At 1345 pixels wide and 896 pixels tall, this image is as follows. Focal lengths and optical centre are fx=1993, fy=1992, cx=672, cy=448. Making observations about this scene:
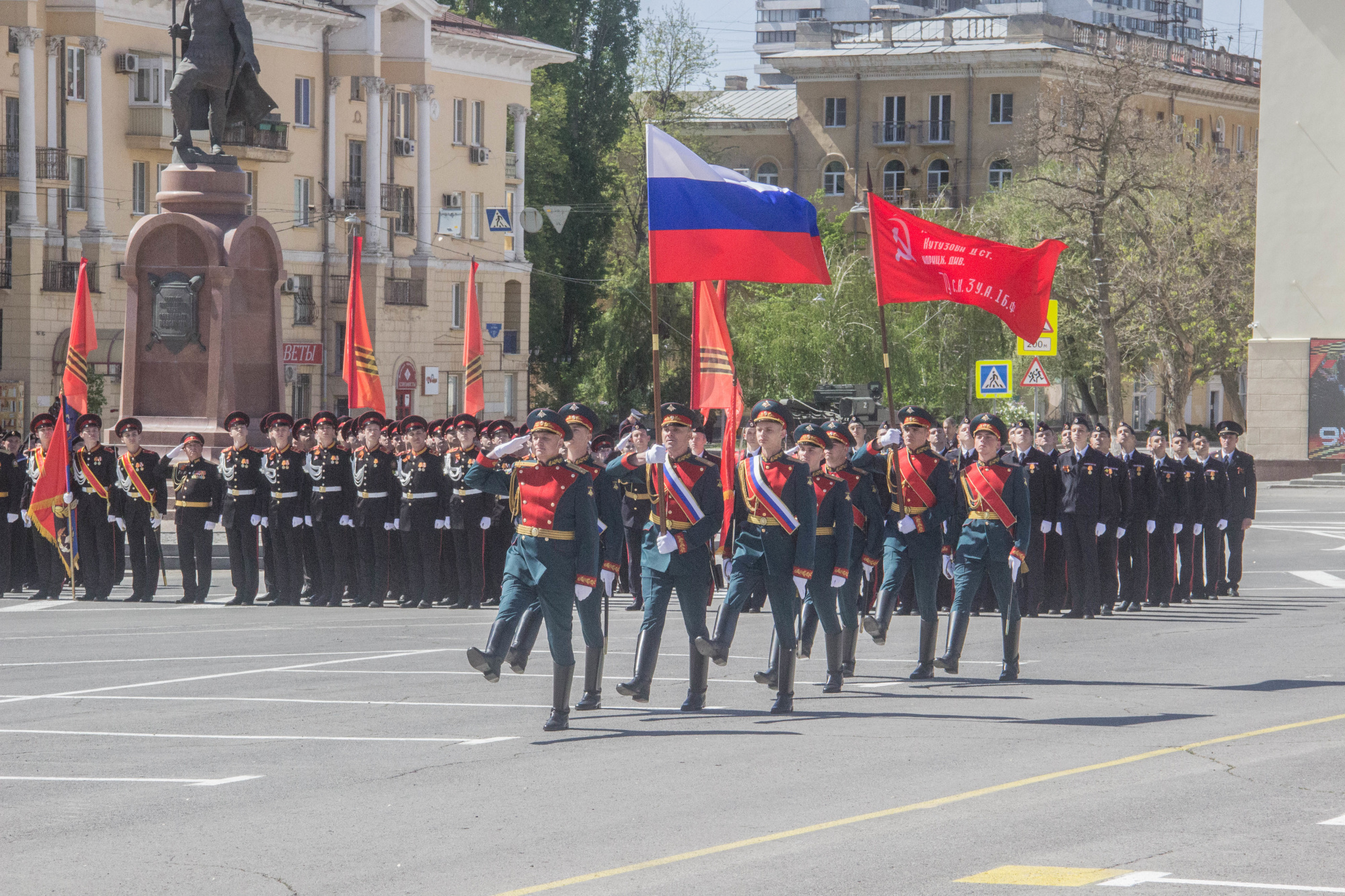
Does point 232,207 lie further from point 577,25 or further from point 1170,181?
point 577,25

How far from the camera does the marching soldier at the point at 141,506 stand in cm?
2006

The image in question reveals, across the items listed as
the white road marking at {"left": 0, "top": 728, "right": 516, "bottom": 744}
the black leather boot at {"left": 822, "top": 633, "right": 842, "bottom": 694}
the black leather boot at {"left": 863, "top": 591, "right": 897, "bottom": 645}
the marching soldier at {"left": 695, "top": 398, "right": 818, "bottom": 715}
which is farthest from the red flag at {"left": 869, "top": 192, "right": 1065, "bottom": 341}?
the white road marking at {"left": 0, "top": 728, "right": 516, "bottom": 744}

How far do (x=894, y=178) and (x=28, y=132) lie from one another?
44.5 m

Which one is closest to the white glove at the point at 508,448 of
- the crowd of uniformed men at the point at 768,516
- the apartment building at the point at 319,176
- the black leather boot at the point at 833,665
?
the crowd of uniformed men at the point at 768,516

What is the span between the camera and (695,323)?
13.3 m

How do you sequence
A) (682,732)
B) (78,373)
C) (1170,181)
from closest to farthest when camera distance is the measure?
(682,732)
(78,373)
(1170,181)

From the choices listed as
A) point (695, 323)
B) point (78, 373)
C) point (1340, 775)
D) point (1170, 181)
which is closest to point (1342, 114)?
point (1170, 181)

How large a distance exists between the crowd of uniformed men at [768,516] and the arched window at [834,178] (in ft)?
209

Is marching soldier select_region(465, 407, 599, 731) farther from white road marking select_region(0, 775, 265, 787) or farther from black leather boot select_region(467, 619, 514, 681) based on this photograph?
white road marking select_region(0, 775, 265, 787)

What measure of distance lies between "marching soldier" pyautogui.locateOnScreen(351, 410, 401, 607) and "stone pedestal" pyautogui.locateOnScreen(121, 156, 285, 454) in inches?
156

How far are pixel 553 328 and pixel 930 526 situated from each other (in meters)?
55.6

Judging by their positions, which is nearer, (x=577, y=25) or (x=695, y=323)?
(x=695, y=323)

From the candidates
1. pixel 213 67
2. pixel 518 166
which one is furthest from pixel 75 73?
pixel 213 67

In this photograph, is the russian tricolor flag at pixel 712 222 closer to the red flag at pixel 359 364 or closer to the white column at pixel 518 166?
the red flag at pixel 359 364
